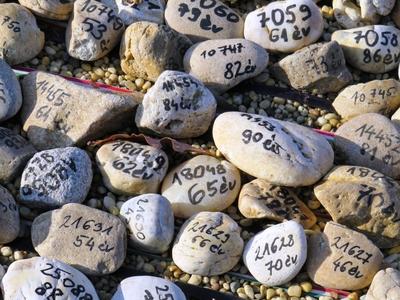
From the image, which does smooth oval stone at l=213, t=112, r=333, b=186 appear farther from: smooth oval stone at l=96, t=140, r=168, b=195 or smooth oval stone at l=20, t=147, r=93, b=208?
smooth oval stone at l=20, t=147, r=93, b=208

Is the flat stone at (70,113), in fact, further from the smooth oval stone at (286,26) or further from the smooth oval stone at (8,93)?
the smooth oval stone at (286,26)

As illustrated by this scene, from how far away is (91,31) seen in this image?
2693mm

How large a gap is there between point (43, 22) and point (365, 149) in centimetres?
103

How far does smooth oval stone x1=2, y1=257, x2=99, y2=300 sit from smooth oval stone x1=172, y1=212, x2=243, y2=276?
243 millimetres

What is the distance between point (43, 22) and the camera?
111 inches

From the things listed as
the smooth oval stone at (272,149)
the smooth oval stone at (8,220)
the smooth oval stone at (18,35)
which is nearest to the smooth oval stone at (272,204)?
the smooth oval stone at (272,149)

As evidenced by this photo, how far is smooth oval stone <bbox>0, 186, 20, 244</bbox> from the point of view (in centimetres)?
231

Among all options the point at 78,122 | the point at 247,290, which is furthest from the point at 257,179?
the point at 78,122

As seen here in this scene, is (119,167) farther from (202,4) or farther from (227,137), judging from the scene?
(202,4)

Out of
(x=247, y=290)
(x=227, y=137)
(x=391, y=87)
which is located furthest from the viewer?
(x=391, y=87)

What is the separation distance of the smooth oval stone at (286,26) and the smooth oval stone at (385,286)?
80 cm

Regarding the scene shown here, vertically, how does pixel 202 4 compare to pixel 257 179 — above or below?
above

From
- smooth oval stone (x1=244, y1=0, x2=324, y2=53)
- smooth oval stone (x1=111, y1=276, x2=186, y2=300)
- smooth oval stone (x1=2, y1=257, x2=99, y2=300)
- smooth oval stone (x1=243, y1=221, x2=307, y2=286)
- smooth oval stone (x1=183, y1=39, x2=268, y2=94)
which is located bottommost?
smooth oval stone (x1=111, y1=276, x2=186, y2=300)

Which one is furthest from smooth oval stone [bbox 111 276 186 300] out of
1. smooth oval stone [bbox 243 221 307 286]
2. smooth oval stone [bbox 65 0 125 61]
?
smooth oval stone [bbox 65 0 125 61]
